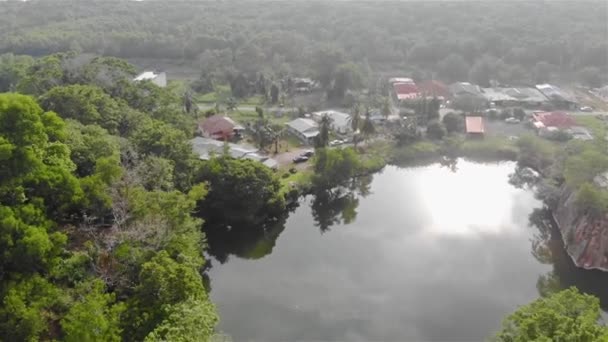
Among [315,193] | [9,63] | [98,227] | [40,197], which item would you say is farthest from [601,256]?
[9,63]

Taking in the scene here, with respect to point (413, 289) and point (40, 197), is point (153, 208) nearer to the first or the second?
point (40, 197)

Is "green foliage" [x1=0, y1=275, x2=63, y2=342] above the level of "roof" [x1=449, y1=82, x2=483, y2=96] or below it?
above

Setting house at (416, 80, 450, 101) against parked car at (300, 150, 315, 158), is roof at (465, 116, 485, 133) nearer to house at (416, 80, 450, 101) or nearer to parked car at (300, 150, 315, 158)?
house at (416, 80, 450, 101)

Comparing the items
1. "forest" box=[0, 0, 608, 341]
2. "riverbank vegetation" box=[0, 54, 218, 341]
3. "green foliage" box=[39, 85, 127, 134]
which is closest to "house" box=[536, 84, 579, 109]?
"forest" box=[0, 0, 608, 341]

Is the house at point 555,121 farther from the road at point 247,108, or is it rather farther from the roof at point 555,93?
the road at point 247,108

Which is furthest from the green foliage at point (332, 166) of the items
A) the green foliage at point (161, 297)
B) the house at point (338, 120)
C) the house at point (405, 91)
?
the house at point (405, 91)
